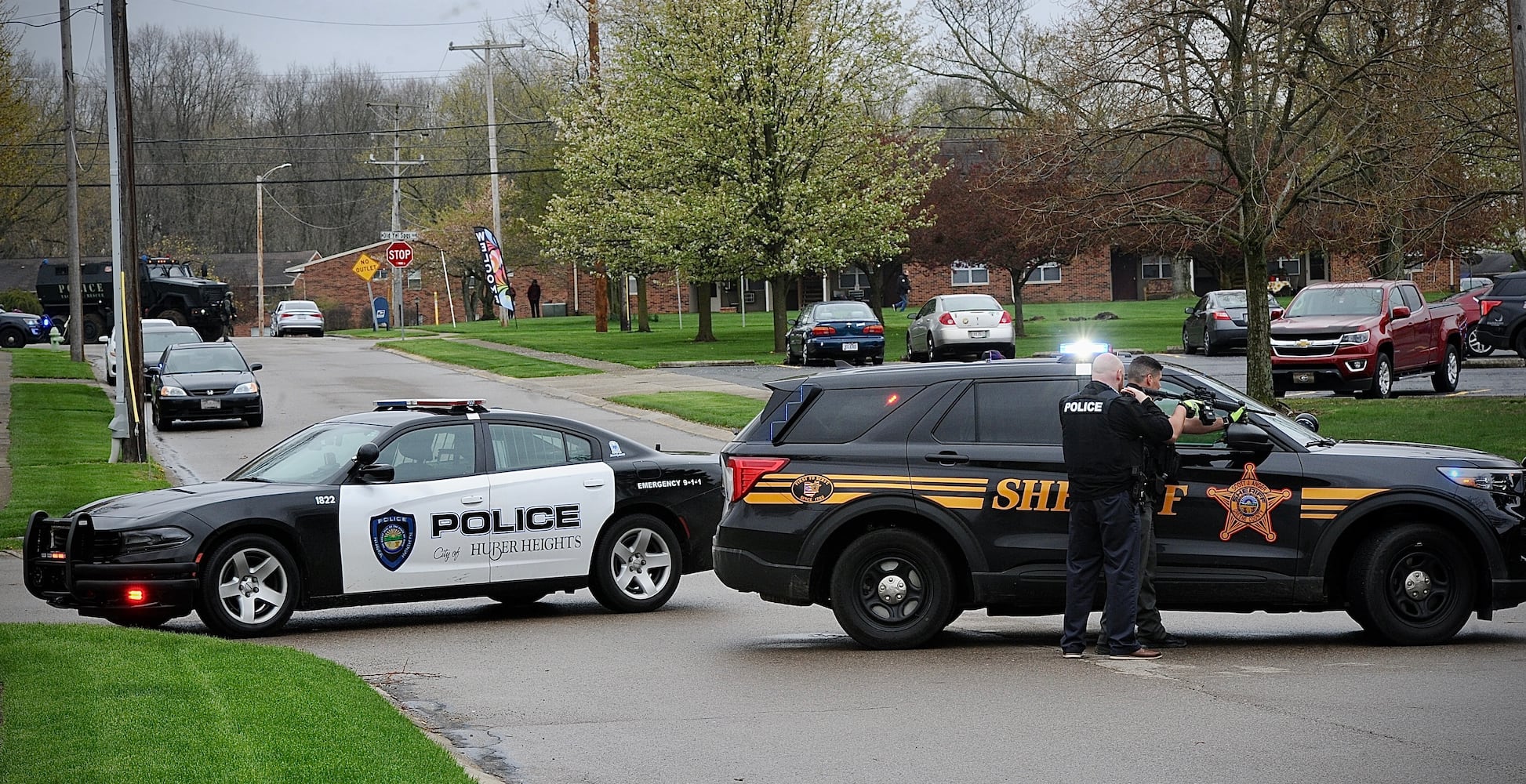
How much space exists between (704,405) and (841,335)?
30.6ft

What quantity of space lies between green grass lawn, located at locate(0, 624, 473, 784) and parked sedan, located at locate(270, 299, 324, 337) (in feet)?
183

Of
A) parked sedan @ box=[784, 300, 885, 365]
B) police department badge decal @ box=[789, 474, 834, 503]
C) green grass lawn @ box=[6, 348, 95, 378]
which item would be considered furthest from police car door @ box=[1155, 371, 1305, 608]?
green grass lawn @ box=[6, 348, 95, 378]

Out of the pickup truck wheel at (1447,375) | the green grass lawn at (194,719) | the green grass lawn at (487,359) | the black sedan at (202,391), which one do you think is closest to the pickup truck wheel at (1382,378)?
the pickup truck wheel at (1447,375)

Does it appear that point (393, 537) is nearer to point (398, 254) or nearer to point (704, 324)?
point (704, 324)

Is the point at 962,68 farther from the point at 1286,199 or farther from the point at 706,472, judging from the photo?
the point at 706,472

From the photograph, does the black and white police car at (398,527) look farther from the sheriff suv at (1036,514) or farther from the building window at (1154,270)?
the building window at (1154,270)

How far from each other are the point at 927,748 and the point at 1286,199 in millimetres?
15849

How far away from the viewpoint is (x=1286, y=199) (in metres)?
21.1

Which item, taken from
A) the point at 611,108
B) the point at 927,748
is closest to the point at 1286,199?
the point at 927,748

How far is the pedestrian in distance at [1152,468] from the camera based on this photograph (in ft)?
29.4

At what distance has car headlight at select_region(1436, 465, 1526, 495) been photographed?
Answer: 30.2 feet

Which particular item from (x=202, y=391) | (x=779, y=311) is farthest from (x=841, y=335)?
(x=202, y=391)

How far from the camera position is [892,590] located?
9.60 meters

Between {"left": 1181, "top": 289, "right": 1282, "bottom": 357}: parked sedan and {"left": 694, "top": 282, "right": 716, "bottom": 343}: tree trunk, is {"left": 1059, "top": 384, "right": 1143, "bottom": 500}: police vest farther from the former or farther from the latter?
{"left": 694, "top": 282, "right": 716, "bottom": 343}: tree trunk
